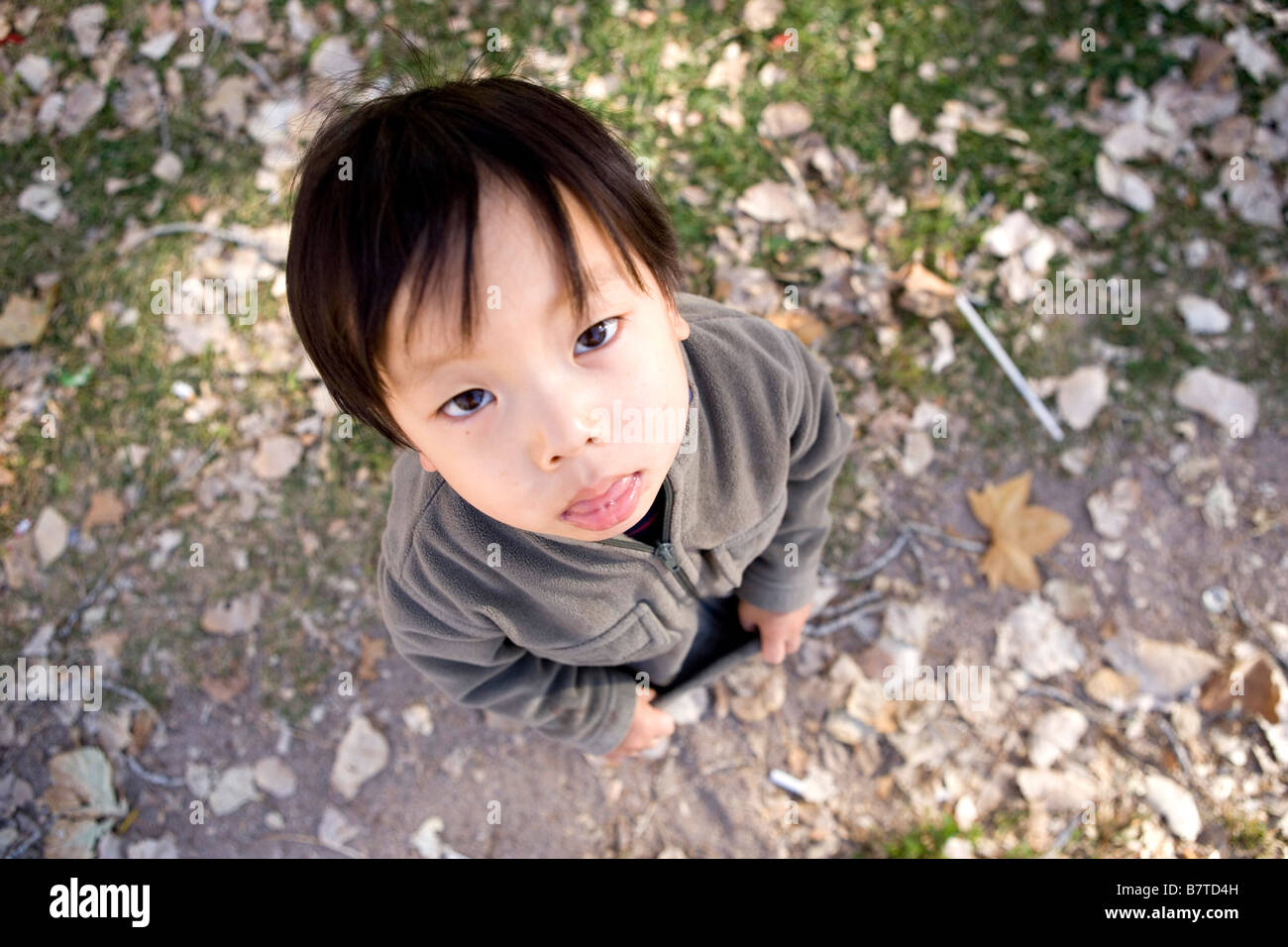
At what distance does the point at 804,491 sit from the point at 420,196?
3.87 feet

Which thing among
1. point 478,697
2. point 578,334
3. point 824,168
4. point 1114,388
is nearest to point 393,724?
point 478,697

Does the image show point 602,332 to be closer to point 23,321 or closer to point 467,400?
point 467,400

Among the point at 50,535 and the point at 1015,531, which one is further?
the point at 50,535

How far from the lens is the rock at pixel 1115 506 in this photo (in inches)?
109

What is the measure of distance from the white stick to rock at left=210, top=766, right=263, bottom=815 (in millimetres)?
2877

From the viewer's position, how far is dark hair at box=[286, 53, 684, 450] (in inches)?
45.9

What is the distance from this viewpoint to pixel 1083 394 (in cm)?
285

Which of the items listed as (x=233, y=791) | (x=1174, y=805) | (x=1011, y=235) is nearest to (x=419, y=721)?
(x=233, y=791)

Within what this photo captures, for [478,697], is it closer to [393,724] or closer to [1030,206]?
[393,724]

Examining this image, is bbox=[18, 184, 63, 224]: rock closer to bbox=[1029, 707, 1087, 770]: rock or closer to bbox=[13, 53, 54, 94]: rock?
bbox=[13, 53, 54, 94]: rock

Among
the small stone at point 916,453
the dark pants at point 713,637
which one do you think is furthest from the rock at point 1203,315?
the dark pants at point 713,637

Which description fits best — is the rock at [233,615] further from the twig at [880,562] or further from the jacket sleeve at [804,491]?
the twig at [880,562]

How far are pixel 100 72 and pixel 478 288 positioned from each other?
3164 millimetres

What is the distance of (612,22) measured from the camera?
3201 millimetres
